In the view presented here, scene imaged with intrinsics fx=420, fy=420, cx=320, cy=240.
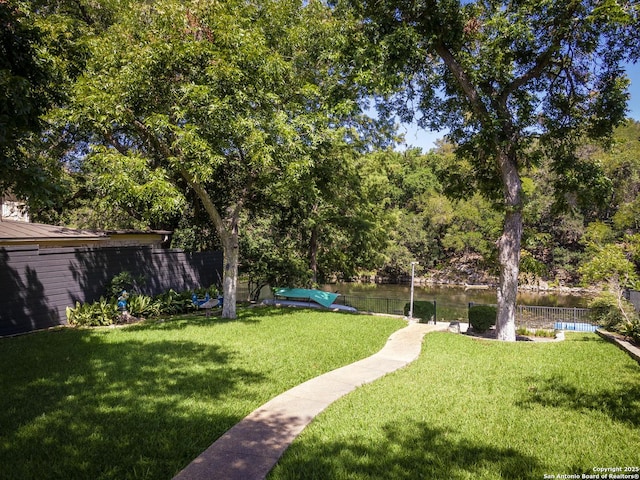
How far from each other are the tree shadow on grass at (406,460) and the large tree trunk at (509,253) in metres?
8.89

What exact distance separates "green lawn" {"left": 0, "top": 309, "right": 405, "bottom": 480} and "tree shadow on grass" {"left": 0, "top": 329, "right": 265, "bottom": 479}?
13 millimetres

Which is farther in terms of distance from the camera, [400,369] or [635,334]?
[635,334]

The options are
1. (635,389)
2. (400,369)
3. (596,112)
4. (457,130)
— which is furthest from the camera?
(457,130)

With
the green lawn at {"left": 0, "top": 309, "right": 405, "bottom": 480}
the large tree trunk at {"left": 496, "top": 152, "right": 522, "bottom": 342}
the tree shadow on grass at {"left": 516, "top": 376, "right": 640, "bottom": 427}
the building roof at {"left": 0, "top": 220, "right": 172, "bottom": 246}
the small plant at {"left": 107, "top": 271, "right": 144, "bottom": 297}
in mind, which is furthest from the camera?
the small plant at {"left": 107, "top": 271, "right": 144, "bottom": 297}

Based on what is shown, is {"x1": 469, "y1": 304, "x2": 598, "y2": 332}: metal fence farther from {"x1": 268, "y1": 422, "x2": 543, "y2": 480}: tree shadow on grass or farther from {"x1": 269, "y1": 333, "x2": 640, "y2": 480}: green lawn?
{"x1": 268, "y1": 422, "x2": 543, "y2": 480}: tree shadow on grass

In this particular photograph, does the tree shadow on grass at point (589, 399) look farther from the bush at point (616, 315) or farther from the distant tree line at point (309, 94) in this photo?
the distant tree line at point (309, 94)

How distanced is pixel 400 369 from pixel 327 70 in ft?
38.1

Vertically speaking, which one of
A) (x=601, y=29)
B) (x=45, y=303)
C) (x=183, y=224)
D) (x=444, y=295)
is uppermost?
(x=601, y=29)

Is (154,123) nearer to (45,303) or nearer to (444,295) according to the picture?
(45,303)

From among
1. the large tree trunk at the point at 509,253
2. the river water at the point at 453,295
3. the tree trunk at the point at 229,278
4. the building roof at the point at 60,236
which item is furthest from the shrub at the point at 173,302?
the river water at the point at 453,295

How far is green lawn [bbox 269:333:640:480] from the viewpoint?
4.12m

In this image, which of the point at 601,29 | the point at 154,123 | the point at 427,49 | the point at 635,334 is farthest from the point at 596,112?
the point at 154,123

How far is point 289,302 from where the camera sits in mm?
17812

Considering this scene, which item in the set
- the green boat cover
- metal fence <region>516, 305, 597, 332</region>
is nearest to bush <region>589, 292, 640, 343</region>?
metal fence <region>516, 305, 597, 332</region>
